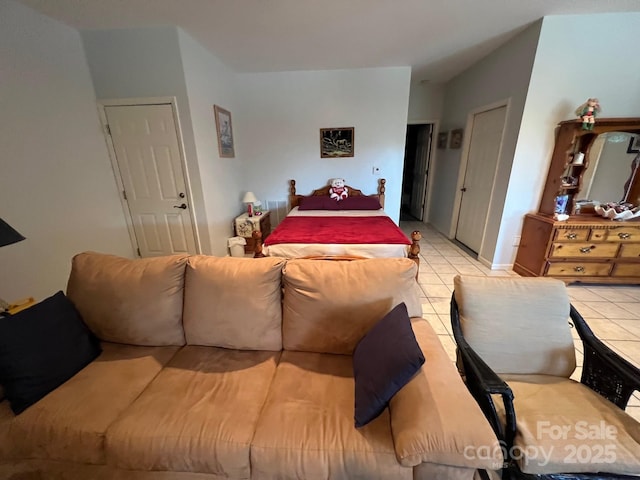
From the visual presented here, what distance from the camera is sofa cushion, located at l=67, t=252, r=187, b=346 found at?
4.48ft

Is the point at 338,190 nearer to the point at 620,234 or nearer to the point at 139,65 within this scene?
the point at 139,65

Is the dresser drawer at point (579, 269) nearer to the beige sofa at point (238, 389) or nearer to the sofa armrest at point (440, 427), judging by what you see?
the beige sofa at point (238, 389)

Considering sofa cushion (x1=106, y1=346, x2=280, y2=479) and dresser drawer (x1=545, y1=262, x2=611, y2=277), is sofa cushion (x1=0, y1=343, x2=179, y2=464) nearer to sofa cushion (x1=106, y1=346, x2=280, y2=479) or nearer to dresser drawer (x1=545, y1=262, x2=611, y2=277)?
sofa cushion (x1=106, y1=346, x2=280, y2=479)

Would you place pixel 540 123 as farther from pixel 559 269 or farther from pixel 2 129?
pixel 2 129

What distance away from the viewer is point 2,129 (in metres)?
1.96

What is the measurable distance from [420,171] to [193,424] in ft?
19.6

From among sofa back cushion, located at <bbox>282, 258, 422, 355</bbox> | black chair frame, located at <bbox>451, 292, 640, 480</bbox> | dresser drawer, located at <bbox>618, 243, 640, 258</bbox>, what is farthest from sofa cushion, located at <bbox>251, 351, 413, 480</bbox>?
dresser drawer, located at <bbox>618, 243, 640, 258</bbox>

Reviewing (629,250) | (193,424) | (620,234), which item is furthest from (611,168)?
(193,424)

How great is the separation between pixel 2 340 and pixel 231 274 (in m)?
0.94

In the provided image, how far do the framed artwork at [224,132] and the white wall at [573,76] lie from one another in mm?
3604

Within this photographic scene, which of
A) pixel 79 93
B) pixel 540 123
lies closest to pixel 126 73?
pixel 79 93

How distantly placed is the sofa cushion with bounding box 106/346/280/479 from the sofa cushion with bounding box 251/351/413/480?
71 millimetres

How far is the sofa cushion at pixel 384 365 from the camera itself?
941 millimetres

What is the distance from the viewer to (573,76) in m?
2.57
